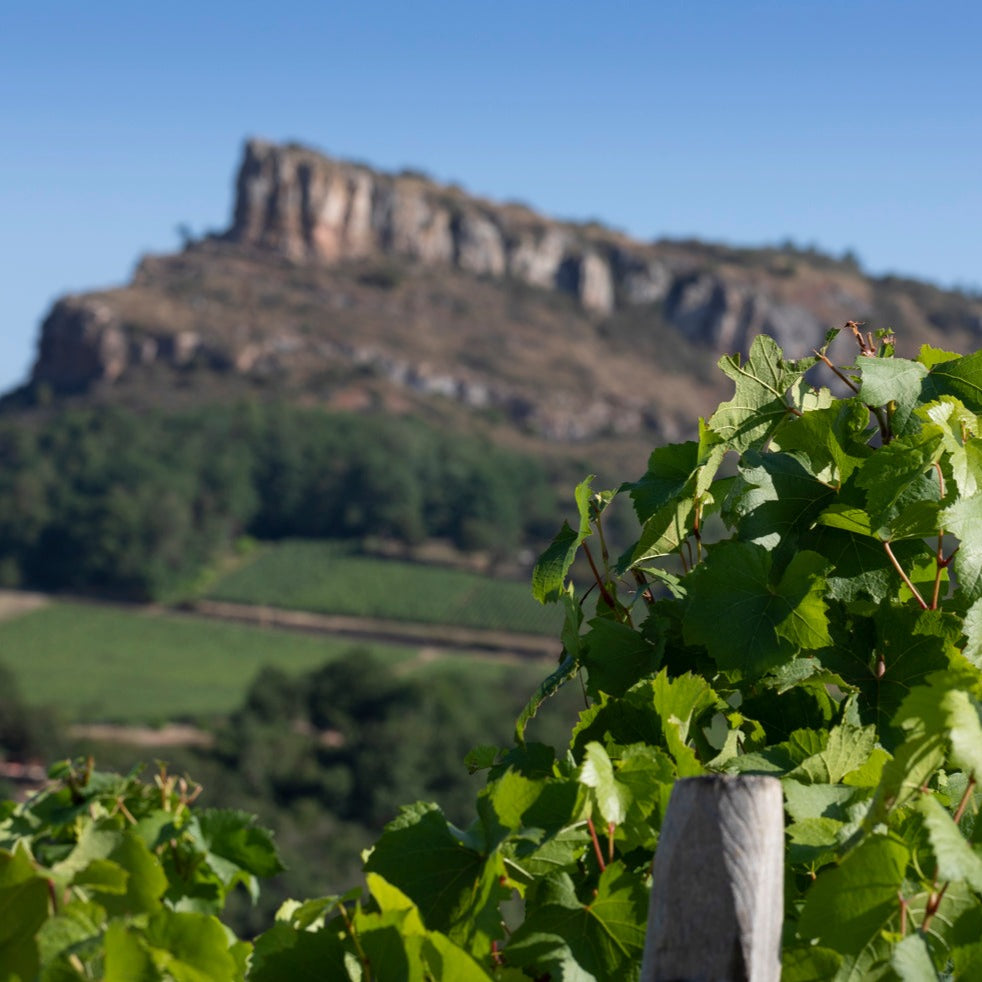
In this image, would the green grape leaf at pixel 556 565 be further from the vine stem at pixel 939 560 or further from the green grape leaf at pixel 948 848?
the green grape leaf at pixel 948 848

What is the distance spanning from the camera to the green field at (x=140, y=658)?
45219 millimetres

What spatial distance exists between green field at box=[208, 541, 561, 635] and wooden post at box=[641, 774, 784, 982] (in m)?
50.7

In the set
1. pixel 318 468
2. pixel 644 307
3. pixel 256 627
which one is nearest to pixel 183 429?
pixel 318 468

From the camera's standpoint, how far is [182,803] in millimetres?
1831

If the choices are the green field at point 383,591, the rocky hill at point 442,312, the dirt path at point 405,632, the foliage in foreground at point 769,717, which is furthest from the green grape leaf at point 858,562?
the rocky hill at point 442,312

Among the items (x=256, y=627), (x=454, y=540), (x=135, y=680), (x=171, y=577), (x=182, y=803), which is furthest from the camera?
(x=454, y=540)

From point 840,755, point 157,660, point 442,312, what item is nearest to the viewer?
point 840,755

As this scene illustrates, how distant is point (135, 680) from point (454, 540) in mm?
22088

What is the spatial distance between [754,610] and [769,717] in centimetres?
11

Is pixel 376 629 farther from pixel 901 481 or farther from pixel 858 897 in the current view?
pixel 858 897

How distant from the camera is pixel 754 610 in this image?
3.75 ft

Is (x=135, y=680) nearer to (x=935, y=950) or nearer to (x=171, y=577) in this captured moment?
(x=171, y=577)

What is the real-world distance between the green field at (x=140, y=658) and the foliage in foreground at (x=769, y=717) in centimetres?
Result: 4230

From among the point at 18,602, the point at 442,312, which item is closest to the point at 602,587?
the point at 18,602
